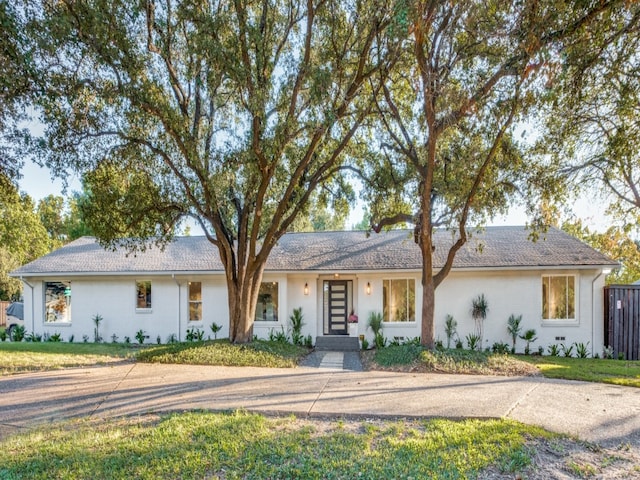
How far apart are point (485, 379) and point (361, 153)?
23.0ft

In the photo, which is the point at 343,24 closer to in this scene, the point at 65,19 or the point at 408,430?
the point at 65,19

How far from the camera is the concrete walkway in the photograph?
5.43 metres

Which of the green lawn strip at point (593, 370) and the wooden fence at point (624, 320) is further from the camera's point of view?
the wooden fence at point (624, 320)

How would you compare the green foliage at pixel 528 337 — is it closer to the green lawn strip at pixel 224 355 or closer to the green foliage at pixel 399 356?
the green foliage at pixel 399 356

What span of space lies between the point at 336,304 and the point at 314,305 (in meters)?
0.98

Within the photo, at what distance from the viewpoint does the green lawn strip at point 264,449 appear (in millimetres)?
3768

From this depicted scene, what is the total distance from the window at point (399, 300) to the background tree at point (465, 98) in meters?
2.89

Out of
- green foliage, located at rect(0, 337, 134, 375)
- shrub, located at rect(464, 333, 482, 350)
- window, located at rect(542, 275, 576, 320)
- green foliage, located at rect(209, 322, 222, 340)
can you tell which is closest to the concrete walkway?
green foliage, located at rect(0, 337, 134, 375)

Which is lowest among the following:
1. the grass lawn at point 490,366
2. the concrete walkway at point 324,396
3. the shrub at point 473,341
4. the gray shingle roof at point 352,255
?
the shrub at point 473,341

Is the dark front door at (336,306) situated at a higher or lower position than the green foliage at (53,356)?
higher

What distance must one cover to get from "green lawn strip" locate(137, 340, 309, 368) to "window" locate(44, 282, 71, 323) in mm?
6892

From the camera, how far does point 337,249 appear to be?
49.7 ft

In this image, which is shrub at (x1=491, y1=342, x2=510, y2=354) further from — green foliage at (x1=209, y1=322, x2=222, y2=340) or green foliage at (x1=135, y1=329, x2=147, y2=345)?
green foliage at (x1=135, y1=329, x2=147, y2=345)

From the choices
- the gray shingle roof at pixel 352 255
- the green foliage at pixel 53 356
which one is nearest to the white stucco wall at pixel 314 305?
the gray shingle roof at pixel 352 255
